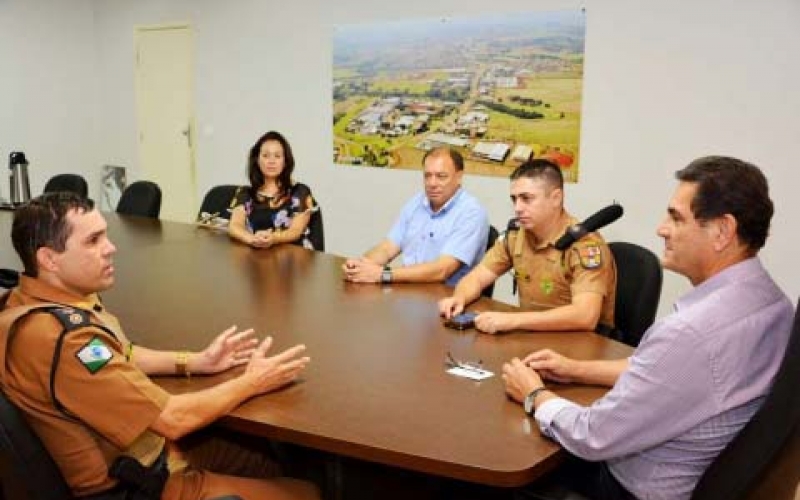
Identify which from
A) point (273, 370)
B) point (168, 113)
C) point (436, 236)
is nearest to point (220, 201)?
point (436, 236)

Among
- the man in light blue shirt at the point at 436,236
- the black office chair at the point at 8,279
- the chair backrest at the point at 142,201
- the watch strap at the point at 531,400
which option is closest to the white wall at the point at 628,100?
the man in light blue shirt at the point at 436,236

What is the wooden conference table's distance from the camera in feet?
4.75

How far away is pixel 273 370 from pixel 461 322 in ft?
2.18

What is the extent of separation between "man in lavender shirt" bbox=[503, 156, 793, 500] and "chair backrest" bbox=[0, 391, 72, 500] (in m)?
0.97

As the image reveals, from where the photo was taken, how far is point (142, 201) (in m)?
4.61

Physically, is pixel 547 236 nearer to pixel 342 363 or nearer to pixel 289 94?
pixel 342 363

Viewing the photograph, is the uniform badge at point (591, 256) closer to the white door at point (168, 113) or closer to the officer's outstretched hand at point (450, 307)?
the officer's outstretched hand at point (450, 307)

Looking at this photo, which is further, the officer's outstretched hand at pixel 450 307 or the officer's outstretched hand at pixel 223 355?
the officer's outstretched hand at pixel 450 307

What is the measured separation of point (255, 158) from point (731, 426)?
282 centimetres

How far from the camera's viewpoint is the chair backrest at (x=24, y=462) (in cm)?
136

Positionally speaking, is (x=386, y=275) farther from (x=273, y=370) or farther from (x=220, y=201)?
(x=220, y=201)

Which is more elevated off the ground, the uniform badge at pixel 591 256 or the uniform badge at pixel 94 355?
the uniform badge at pixel 591 256

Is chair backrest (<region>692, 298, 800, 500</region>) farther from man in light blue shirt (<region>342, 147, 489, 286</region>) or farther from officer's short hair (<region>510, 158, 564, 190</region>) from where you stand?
man in light blue shirt (<region>342, 147, 489, 286</region>)

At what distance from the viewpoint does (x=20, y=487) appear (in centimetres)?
139
